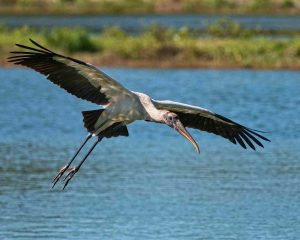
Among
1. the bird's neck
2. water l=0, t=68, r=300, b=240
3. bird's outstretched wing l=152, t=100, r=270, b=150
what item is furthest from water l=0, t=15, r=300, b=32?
the bird's neck

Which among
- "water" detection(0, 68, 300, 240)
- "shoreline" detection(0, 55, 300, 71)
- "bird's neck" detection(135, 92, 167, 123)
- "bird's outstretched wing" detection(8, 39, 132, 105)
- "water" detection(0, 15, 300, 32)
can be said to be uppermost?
"bird's outstretched wing" detection(8, 39, 132, 105)

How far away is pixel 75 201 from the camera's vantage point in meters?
15.0

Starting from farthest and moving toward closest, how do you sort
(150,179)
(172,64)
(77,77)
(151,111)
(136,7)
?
(136,7)
(172,64)
(150,179)
(77,77)
(151,111)

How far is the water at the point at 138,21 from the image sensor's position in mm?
47719

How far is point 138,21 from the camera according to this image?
172ft

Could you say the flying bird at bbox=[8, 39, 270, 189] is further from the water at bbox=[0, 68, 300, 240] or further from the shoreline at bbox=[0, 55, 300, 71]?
the shoreline at bbox=[0, 55, 300, 71]

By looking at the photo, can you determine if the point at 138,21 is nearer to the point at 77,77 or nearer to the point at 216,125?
the point at 216,125

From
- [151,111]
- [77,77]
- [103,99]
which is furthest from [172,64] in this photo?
[151,111]

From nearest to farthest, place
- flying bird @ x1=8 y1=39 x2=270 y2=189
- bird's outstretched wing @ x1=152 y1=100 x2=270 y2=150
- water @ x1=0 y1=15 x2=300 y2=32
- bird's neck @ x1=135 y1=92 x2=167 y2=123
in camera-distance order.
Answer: bird's neck @ x1=135 y1=92 x2=167 y2=123 < flying bird @ x1=8 y1=39 x2=270 y2=189 < bird's outstretched wing @ x1=152 y1=100 x2=270 y2=150 < water @ x1=0 y1=15 x2=300 y2=32

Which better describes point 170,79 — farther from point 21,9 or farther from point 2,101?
point 21,9

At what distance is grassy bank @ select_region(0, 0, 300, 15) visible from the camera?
5809 centimetres

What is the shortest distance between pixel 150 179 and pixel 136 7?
4282 centimetres

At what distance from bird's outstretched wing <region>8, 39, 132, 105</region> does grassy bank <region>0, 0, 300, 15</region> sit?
4518 cm

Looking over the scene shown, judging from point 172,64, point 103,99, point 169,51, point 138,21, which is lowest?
point 172,64
